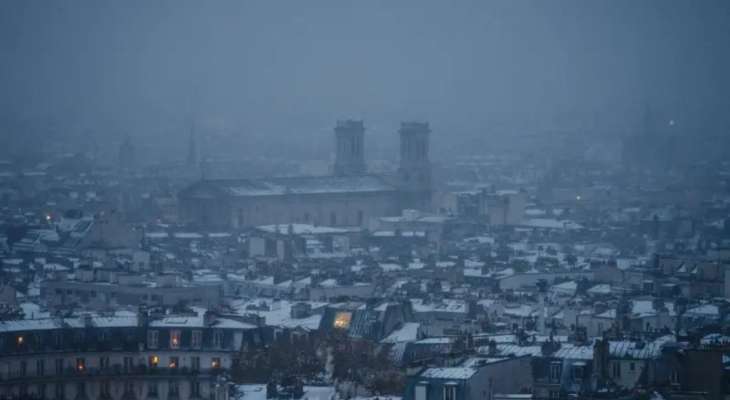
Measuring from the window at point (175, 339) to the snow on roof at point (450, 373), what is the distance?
32.6 feet

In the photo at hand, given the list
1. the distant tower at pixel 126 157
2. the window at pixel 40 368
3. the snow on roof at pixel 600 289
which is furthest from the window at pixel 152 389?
the distant tower at pixel 126 157

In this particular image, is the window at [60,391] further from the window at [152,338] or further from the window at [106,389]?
the window at [152,338]

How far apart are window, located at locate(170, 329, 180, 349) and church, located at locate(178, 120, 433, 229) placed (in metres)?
56.4

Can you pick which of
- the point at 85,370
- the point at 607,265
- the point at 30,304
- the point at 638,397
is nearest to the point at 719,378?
the point at 638,397

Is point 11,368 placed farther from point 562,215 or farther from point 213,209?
point 562,215

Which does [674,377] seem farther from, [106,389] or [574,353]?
[106,389]

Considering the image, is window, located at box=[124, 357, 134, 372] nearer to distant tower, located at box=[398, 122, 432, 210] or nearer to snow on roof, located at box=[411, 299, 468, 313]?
snow on roof, located at box=[411, 299, 468, 313]

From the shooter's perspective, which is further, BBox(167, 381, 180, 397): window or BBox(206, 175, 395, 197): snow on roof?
BBox(206, 175, 395, 197): snow on roof

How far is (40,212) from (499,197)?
65.6ft

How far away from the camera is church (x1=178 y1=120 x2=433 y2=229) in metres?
103

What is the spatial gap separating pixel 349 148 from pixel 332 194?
36.9ft

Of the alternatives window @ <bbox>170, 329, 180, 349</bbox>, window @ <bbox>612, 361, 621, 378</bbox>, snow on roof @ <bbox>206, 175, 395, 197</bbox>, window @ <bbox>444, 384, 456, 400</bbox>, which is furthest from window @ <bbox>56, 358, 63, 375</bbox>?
snow on roof @ <bbox>206, 175, 395, 197</bbox>

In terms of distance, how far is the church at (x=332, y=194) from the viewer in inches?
4050

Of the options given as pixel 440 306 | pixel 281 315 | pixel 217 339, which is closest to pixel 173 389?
pixel 217 339
